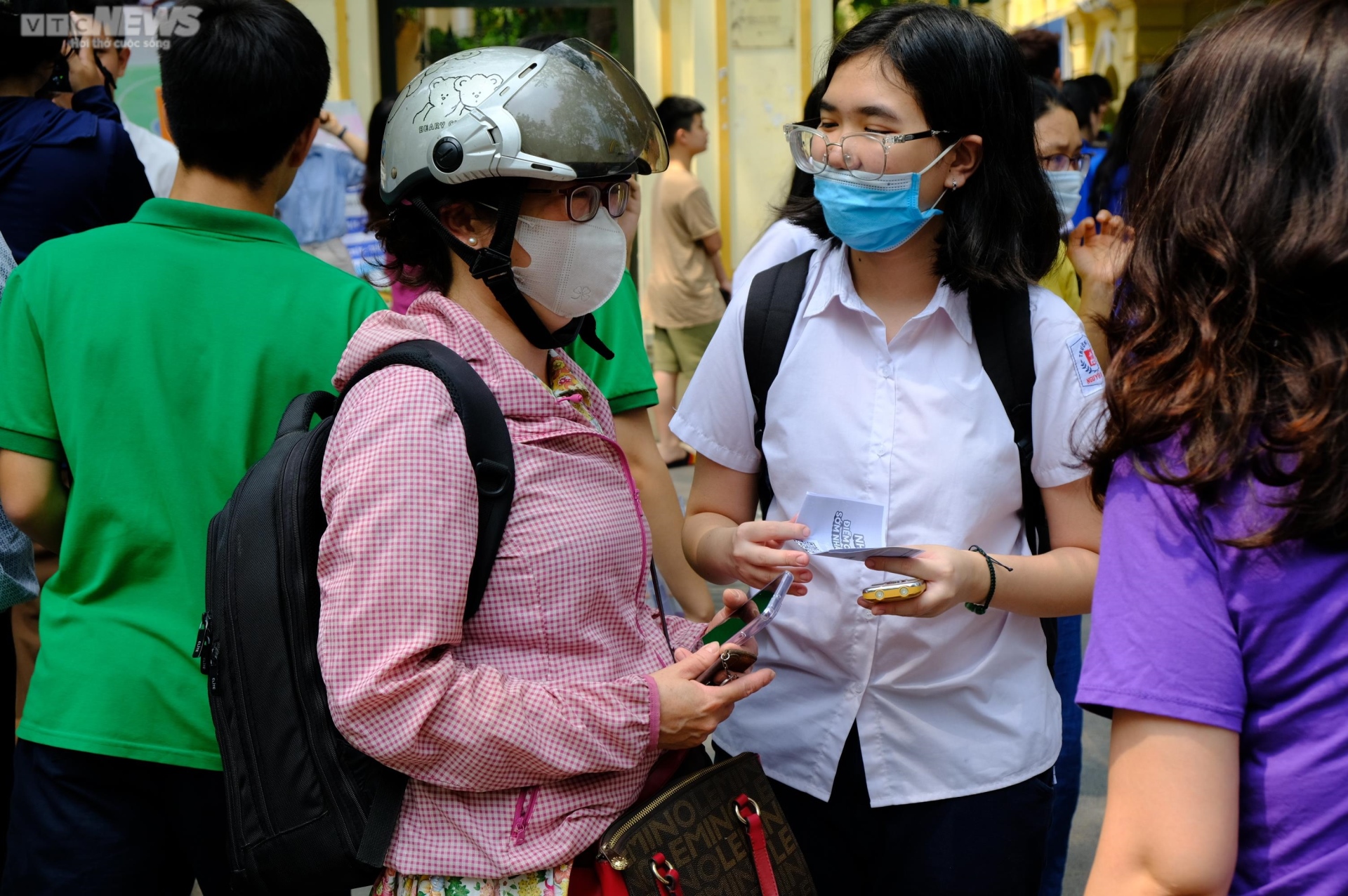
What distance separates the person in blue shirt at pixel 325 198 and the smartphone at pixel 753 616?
4.32 m

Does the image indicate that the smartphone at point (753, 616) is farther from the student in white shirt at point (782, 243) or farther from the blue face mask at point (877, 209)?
the student in white shirt at point (782, 243)

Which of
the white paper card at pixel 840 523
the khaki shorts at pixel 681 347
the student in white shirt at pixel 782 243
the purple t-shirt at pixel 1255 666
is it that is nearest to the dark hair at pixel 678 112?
the khaki shorts at pixel 681 347

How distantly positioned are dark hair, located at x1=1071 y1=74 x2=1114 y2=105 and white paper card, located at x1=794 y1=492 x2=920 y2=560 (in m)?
5.31

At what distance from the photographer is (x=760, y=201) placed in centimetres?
1028

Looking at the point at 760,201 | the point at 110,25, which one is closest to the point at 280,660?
the point at 110,25

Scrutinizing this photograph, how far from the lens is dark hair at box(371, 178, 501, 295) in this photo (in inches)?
71.2

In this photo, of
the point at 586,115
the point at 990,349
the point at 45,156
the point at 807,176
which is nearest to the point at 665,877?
the point at 990,349

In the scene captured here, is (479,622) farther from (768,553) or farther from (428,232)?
(428,232)

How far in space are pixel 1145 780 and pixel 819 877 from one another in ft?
3.47

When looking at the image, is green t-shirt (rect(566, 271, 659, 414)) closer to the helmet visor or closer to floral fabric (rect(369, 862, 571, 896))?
the helmet visor

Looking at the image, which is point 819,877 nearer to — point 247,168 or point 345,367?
point 345,367

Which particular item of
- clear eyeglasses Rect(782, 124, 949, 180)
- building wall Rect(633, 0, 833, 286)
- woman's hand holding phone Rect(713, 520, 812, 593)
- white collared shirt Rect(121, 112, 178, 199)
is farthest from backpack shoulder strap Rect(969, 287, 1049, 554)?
building wall Rect(633, 0, 833, 286)

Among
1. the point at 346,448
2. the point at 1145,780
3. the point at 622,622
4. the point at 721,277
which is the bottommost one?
the point at 721,277

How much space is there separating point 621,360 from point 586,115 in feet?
2.99
